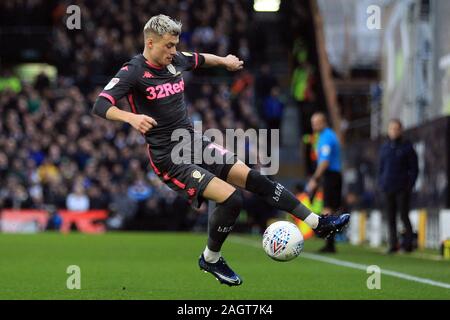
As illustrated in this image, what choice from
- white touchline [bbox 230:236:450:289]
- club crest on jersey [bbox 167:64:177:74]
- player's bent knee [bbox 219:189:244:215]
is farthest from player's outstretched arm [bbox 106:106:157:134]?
white touchline [bbox 230:236:450:289]

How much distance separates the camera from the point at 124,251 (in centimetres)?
1559

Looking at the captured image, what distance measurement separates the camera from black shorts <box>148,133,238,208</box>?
8258 millimetres

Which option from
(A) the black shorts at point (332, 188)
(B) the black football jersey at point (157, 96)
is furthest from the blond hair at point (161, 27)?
(A) the black shorts at point (332, 188)

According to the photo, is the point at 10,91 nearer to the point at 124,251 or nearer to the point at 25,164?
the point at 25,164

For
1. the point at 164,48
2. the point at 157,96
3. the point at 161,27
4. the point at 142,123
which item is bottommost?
the point at 142,123

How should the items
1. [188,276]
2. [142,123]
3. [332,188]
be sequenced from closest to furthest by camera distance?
1. [142,123]
2. [188,276]
3. [332,188]

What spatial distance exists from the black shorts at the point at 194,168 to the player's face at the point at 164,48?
0.68m

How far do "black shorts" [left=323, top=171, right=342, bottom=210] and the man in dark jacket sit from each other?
972 mm

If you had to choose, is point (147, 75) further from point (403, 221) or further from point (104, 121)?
point (104, 121)

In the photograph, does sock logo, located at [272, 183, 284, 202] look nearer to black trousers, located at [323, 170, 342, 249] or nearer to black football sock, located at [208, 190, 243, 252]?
black football sock, located at [208, 190, 243, 252]

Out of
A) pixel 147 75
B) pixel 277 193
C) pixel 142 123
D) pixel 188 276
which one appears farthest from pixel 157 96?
pixel 188 276

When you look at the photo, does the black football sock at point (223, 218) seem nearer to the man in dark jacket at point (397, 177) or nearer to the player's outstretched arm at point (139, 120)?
the player's outstretched arm at point (139, 120)

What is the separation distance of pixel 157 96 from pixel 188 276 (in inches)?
93.4

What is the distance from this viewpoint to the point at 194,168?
27.2ft
